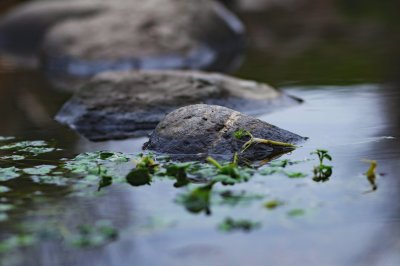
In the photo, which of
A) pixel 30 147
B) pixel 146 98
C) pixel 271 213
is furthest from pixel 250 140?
pixel 146 98

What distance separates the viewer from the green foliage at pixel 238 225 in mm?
2701

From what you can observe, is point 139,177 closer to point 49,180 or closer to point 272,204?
point 49,180

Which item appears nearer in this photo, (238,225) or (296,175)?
(238,225)

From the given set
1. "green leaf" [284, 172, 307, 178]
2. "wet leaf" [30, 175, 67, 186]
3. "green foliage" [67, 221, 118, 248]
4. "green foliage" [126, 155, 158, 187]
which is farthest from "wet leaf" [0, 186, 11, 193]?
"green leaf" [284, 172, 307, 178]

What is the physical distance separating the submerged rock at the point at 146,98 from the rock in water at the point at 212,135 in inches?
38.8

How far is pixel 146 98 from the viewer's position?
5250 millimetres

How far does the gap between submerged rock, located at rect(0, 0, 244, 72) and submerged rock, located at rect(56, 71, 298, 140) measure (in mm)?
2617

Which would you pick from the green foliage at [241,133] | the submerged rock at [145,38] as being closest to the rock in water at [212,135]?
the green foliage at [241,133]

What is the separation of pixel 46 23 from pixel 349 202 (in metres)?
9.20

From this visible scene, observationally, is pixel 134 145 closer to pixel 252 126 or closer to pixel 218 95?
pixel 252 126

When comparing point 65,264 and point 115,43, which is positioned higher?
Answer: point 115,43

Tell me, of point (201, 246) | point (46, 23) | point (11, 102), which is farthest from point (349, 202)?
point (46, 23)

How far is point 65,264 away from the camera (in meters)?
2.50

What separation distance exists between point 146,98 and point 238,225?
2646 millimetres
